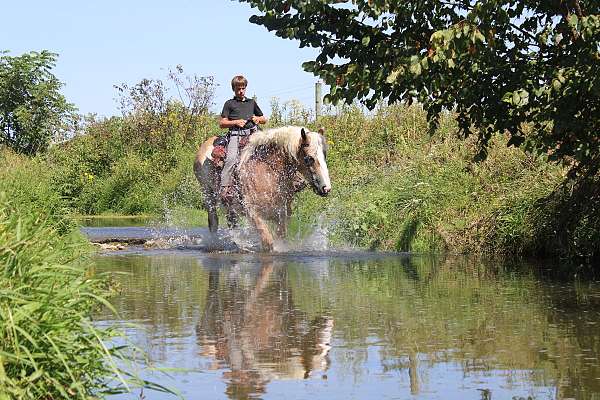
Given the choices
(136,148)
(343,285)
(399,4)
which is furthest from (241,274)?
(136,148)

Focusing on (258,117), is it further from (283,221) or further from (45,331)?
(45,331)

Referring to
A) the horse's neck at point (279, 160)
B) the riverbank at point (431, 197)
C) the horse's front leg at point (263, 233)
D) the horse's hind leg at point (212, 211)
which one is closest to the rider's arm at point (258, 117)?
the horse's neck at point (279, 160)

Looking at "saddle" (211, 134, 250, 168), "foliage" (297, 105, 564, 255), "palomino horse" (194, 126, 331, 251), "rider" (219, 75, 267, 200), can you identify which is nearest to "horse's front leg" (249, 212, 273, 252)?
"palomino horse" (194, 126, 331, 251)

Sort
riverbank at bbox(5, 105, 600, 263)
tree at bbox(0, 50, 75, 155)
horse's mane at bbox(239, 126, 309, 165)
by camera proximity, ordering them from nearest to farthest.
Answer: riverbank at bbox(5, 105, 600, 263)
horse's mane at bbox(239, 126, 309, 165)
tree at bbox(0, 50, 75, 155)

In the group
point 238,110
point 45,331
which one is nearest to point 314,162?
point 238,110

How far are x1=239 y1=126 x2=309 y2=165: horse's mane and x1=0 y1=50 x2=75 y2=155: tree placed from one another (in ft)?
114

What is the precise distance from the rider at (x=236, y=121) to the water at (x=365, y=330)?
3205 mm

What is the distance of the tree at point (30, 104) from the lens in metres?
51.8

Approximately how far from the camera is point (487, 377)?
6.52m

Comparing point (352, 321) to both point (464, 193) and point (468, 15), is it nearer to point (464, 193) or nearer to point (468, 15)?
point (468, 15)

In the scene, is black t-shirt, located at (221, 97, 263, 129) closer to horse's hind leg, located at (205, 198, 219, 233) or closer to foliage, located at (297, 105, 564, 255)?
horse's hind leg, located at (205, 198, 219, 233)

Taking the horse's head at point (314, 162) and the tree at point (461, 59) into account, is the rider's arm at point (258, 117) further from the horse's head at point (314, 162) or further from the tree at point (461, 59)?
the tree at point (461, 59)

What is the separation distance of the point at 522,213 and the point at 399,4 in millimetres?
4837

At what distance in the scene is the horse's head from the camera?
1642 centimetres
